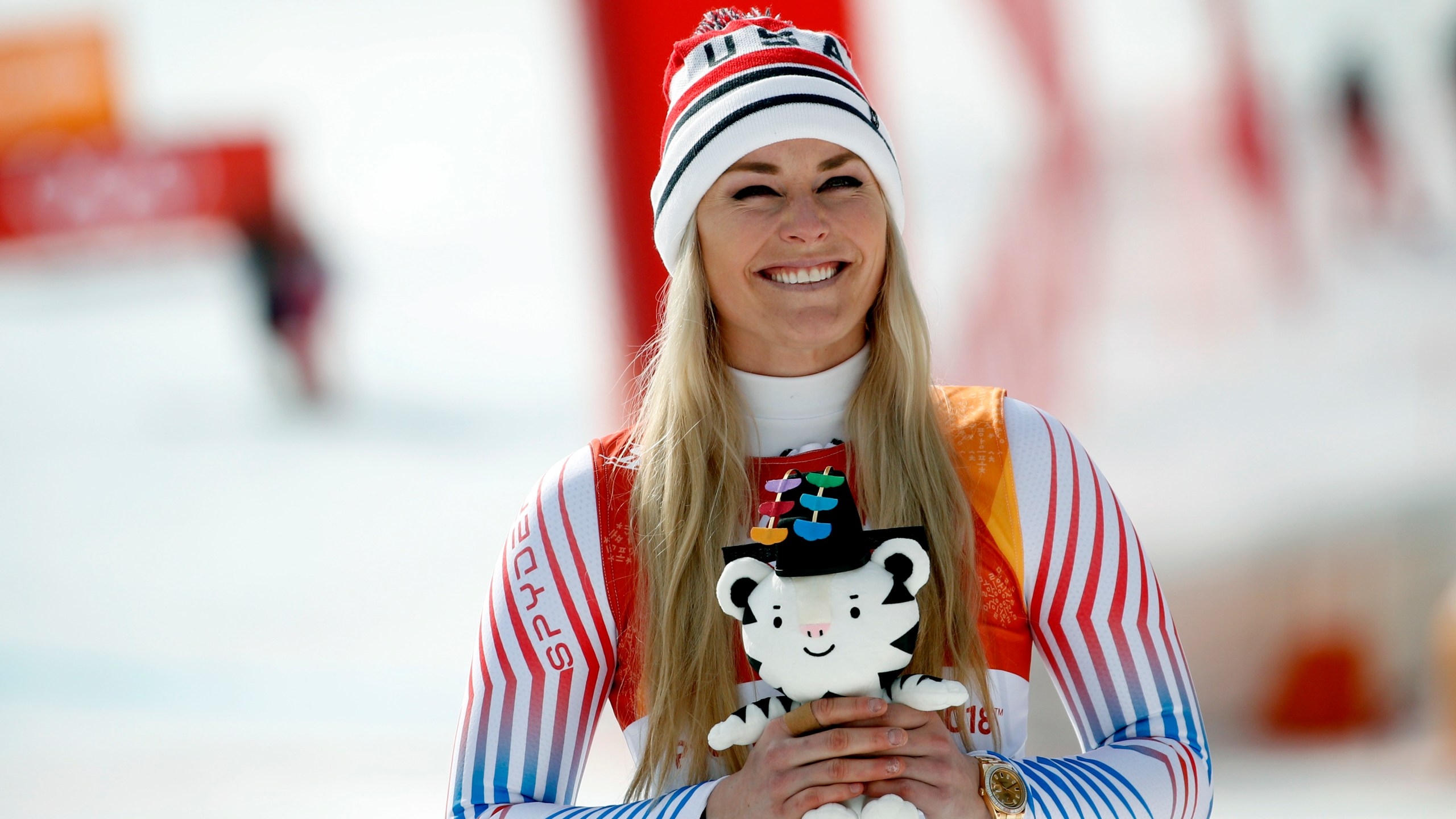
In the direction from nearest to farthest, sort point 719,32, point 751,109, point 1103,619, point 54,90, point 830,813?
point 830,813 < point 1103,619 < point 751,109 < point 719,32 < point 54,90

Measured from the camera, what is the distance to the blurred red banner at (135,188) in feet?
14.7

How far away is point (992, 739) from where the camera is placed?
4.21 feet

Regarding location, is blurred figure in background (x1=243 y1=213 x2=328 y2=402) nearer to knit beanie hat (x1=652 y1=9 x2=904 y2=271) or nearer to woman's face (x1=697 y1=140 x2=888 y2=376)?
knit beanie hat (x1=652 y1=9 x2=904 y2=271)

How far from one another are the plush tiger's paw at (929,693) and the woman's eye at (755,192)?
0.55m

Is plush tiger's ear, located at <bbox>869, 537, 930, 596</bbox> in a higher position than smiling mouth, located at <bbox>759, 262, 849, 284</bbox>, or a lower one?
lower

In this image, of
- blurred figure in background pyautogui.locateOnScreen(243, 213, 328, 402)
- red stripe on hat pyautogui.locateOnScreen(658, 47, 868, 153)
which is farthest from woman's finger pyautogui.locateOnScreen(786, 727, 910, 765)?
blurred figure in background pyautogui.locateOnScreen(243, 213, 328, 402)

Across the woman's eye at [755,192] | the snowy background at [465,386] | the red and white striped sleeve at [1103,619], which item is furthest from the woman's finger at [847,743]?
the snowy background at [465,386]

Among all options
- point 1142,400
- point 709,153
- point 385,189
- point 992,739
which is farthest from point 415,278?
point 992,739

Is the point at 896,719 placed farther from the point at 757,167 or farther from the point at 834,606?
the point at 757,167

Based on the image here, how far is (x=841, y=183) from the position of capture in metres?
1.42

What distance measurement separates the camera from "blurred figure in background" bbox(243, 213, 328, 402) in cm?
444

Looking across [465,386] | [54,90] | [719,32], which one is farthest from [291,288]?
[719,32]

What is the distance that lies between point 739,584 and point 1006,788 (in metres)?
Answer: 0.31

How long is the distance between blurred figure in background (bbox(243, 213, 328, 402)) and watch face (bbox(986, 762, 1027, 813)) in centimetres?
368
